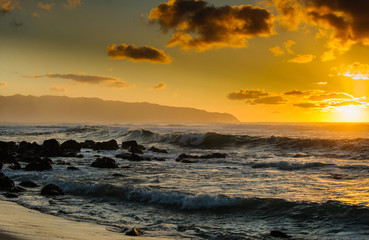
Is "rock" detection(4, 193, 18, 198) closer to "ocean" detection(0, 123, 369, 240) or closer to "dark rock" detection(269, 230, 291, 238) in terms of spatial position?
"ocean" detection(0, 123, 369, 240)

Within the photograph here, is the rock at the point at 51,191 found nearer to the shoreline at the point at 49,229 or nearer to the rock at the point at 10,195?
the rock at the point at 10,195

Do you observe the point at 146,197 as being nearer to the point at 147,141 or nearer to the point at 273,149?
the point at 273,149

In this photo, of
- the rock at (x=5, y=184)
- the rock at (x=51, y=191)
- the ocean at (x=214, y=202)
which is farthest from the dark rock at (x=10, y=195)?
the rock at (x=5, y=184)

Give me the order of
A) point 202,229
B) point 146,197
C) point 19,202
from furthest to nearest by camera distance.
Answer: point 146,197, point 19,202, point 202,229

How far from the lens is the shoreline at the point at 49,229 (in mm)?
4688

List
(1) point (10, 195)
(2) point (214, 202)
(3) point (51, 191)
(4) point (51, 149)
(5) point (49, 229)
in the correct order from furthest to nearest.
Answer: (4) point (51, 149) < (3) point (51, 191) < (1) point (10, 195) < (2) point (214, 202) < (5) point (49, 229)

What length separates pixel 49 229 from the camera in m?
5.48

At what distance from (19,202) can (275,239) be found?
21.2 feet

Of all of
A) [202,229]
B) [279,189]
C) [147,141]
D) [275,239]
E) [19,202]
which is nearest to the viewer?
[275,239]

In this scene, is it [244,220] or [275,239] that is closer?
[275,239]

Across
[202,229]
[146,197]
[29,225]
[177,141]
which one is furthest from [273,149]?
[29,225]

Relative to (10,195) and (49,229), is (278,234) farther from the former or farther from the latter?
(10,195)

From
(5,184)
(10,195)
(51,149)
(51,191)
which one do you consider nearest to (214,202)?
(51,191)

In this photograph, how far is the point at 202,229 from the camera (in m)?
6.80
